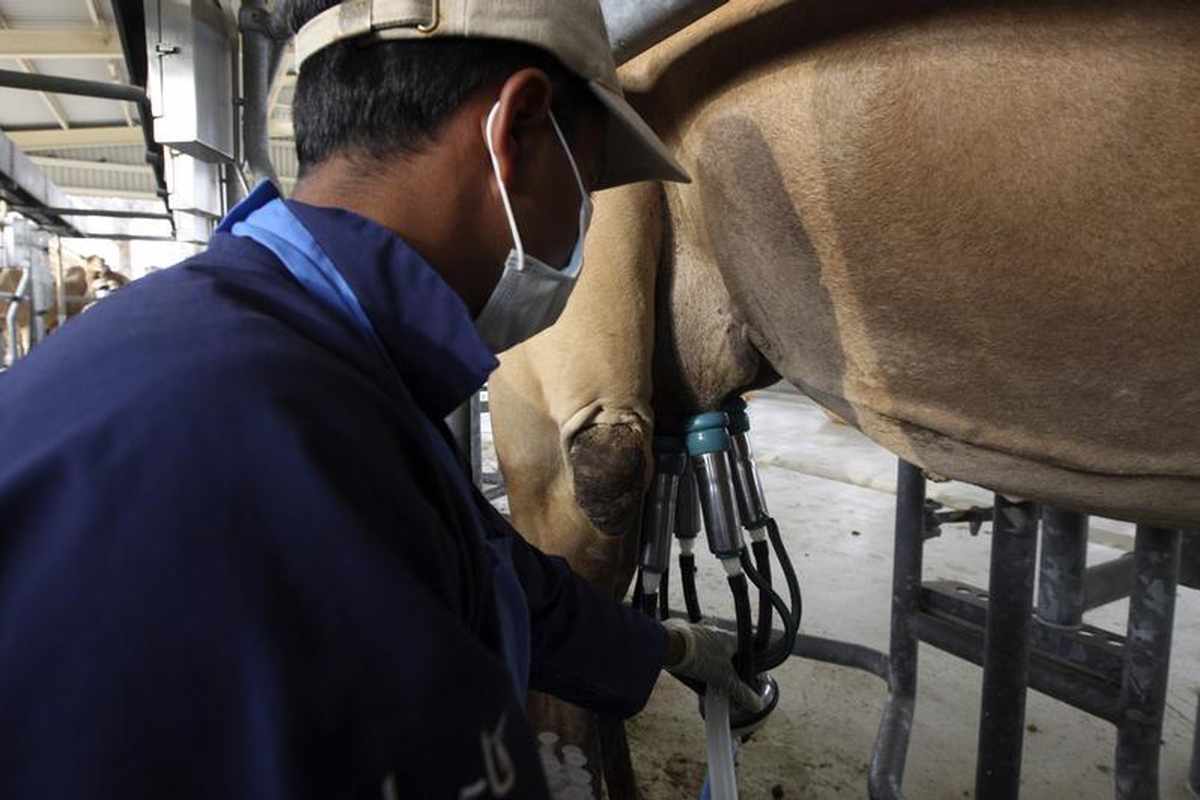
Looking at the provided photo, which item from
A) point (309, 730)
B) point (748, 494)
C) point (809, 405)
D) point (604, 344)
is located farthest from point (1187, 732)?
point (809, 405)

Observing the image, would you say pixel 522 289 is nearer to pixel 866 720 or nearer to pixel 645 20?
pixel 645 20

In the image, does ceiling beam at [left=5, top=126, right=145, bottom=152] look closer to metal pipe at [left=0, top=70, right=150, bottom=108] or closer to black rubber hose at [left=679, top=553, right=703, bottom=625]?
metal pipe at [left=0, top=70, right=150, bottom=108]

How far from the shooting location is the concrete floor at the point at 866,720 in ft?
4.81

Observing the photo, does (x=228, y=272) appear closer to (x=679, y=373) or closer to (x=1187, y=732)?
(x=679, y=373)

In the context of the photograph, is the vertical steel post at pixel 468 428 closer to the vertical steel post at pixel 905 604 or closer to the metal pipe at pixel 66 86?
the vertical steel post at pixel 905 604

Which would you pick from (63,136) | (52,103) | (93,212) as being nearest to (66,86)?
(93,212)

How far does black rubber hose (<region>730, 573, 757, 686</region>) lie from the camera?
100cm

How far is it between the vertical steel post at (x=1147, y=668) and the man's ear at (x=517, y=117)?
1.07m

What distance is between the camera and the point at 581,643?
78 cm

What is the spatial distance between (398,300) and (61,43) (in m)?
6.55

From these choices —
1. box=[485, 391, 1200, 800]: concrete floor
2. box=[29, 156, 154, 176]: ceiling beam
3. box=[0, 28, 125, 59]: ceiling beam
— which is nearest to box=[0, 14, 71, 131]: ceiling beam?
box=[0, 28, 125, 59]: ceiling beam

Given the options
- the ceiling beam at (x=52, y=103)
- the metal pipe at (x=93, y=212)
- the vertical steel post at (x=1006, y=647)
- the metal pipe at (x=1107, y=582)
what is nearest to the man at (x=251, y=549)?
the vertical steel post at (x=1006, y=647)

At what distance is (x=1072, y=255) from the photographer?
573mm

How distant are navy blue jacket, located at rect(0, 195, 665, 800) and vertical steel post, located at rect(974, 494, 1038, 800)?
0.95 meters
